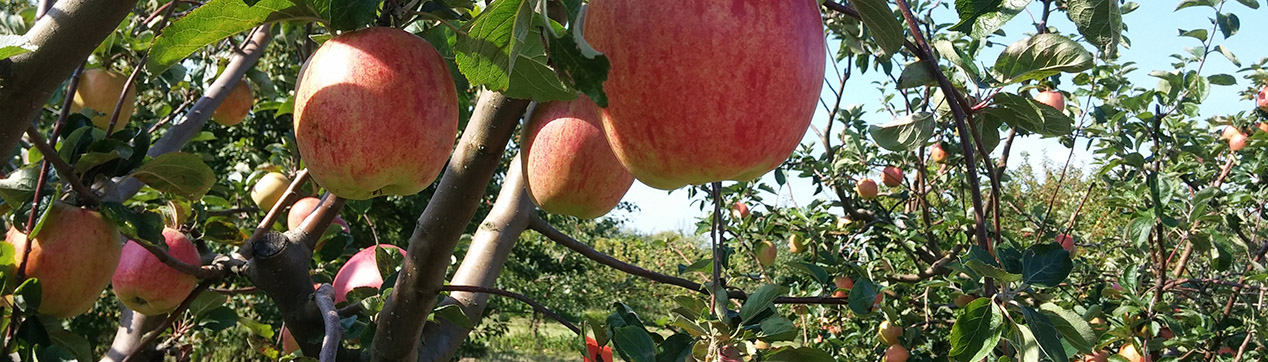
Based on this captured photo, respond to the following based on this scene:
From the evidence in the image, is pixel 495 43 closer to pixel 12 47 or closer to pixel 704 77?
pixel 704 77

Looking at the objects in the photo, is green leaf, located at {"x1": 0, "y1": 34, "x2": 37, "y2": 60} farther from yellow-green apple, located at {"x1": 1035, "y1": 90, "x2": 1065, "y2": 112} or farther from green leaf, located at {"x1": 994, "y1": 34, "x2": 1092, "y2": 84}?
yellow-green apple, located at {"x1": 1035, "y1": 90, "x2": 1065, "y2": 112}

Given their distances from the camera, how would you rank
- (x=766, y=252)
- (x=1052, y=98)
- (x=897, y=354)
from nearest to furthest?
(x=897, y=354) → (x=1052, y=98) → (x=766, y=252)

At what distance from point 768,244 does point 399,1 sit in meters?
2.56

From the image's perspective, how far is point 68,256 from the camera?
Answer: 42.8 inches

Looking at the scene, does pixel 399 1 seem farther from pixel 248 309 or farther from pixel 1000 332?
pixel 248 309

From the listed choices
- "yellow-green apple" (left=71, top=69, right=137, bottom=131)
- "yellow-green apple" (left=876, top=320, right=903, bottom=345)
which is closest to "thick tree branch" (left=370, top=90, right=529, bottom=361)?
"yellow-green apple" (left=71, top=69, right=137, bottom=131)

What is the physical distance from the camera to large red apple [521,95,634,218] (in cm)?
86

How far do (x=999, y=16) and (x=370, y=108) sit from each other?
1.70ft

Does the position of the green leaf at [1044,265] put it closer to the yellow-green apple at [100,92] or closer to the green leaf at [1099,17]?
the green leaf at [1099,17]

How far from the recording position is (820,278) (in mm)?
1094

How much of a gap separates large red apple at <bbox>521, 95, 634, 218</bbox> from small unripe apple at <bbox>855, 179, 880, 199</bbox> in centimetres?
248

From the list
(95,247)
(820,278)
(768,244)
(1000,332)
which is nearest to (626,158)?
(1000,332)

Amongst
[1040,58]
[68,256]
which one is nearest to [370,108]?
[1040,58]

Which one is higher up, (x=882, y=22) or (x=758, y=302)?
(x=882, y=22)
